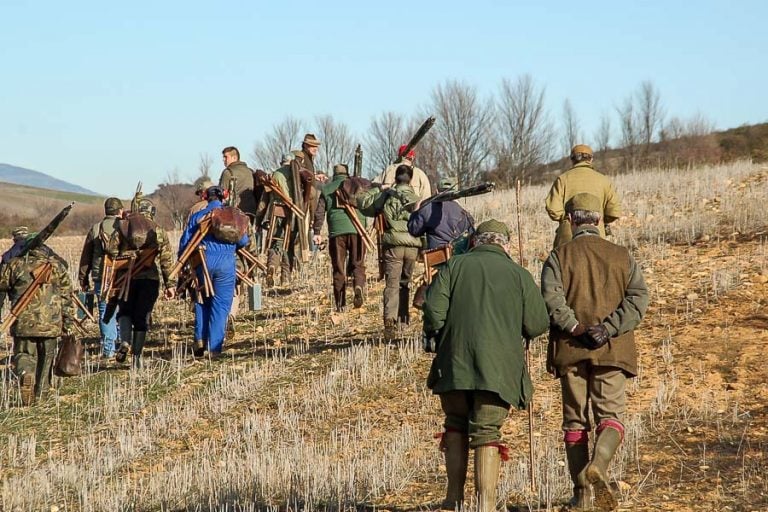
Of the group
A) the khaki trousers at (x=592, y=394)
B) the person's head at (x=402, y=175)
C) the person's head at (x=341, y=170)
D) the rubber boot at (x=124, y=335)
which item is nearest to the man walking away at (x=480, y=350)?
the khaki trousers at (x=592, y=394)

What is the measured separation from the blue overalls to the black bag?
1865mm

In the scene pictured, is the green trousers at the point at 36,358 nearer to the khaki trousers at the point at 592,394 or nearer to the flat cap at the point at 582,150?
the flat cap at the point at 582,150

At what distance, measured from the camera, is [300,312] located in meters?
18.0

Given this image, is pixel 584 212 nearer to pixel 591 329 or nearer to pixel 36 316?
pixel 591 329

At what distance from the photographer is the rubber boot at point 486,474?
299 inches

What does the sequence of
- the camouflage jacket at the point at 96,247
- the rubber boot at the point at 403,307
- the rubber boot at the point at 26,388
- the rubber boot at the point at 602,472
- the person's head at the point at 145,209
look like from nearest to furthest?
1. the rubber boot at the point at 602,472
2. the rubber boot at the point at 26,388
3. the rubber boot at the point at 403,307
4. the person's head at the point at 145,209
5. the camouflage jacket at the point at 96,247

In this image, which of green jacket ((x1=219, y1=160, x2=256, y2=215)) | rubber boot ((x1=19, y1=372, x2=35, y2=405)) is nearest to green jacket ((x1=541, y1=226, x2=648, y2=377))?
rubber boot ((x1=19, y1=372, x2=35, y2=405))

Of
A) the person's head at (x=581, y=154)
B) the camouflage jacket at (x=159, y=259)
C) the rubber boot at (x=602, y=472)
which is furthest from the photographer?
the camouflage jacket at (x=159, y=259)

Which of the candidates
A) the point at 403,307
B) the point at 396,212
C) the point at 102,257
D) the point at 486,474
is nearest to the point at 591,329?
the point at 486,474

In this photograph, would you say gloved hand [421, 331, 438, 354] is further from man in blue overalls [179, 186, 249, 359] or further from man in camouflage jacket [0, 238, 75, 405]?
man in blue overalls [179, 186, 249, 359]

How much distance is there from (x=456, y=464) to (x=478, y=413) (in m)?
0.36

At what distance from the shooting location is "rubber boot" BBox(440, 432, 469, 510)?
777 centimetres

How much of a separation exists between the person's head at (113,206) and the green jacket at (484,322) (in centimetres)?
843

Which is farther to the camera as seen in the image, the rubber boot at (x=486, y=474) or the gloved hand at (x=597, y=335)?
the gloved hand at (x=597, y=335)
